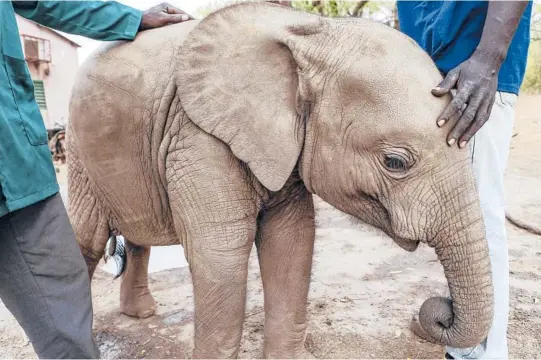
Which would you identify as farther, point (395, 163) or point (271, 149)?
point (271, 149)

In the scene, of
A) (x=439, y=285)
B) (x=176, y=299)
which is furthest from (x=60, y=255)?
(x=439, y=285)

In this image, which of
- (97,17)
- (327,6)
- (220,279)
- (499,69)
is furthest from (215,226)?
(327,6)

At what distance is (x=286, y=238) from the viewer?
2.62 meters

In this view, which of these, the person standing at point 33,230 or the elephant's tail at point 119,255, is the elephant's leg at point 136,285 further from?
the person standing at point 33,230

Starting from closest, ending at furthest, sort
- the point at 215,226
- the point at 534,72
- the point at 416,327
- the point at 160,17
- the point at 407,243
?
1. the point at 407,243
2. the point at 215,226
3. the point at 160,17
4. the point at 416,327
5. the point at 534,72

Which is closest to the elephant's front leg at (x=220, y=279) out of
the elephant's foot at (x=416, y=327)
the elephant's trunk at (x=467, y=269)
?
the elephant's trunk at (x=467, y=269)

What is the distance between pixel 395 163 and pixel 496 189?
0.86 metres

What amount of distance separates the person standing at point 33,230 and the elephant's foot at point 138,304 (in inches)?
57.8

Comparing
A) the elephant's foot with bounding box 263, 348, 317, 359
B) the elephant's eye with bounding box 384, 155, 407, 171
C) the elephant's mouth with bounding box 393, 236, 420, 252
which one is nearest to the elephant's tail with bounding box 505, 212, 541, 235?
the elephant's foot with bounding box 263, 348, 317, 359

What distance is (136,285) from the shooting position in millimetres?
3572

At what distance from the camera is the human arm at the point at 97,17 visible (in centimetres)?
208

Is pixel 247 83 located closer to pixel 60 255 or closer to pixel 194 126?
pixel 194 126

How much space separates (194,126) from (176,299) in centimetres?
207

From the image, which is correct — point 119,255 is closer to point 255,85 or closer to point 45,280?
point 45,280
